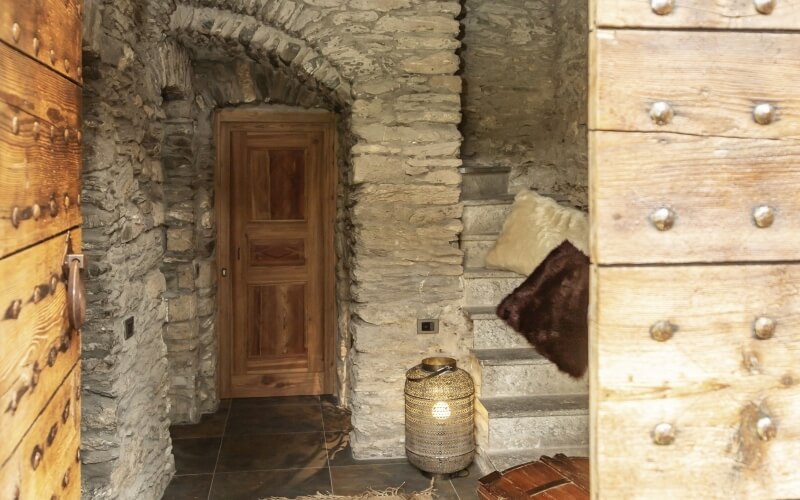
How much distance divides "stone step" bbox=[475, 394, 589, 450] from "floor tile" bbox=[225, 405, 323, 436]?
1304 mm

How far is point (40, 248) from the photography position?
1.13 m

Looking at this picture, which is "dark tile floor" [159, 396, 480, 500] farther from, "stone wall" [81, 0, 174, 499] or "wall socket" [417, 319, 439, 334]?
"wall socket" [417, 319, 439, 334]

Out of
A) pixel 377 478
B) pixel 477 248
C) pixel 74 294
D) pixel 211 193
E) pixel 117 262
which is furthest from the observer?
pixel 211 193

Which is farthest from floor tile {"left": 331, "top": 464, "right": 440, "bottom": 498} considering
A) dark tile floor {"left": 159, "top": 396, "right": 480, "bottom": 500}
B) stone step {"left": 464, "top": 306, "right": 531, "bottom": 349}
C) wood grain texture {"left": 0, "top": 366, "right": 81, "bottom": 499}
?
wood grain texture {"left": 0, "top": 366, "right": 81, "bottom": 499}

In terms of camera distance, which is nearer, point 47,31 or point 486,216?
point 47,31

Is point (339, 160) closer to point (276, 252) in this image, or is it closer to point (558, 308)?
point (276, 252)

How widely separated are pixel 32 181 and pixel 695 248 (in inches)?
39.5

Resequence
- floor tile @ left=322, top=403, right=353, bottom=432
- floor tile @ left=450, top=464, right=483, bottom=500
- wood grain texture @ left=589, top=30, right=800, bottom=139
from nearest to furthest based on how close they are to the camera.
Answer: wood grain texture @ left=589, top=30, right=800, bottom=139, floor tile @ left=450, top=464, right=483, bottom=500, floor tile @ left=322, top=403, right=353, bottom=432

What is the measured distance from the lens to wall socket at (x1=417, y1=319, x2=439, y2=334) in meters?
3.74

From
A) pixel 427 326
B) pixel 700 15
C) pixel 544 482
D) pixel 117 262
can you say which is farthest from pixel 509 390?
pixel 700 15

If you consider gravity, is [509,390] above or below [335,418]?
above

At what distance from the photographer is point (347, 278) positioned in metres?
4.34

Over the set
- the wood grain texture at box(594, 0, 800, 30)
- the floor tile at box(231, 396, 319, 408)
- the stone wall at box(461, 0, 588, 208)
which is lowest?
the floor tile at box(231, 396, 319, 408)

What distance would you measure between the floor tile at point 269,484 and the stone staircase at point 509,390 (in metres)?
0.84
